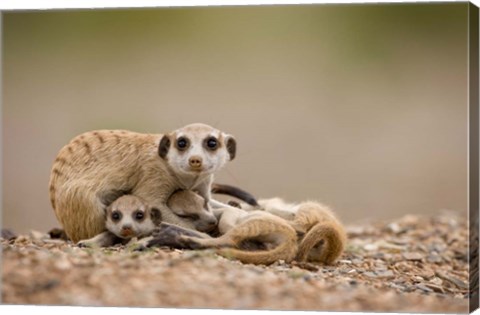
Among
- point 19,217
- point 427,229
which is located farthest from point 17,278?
point 427,229

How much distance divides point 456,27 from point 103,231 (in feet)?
9.49

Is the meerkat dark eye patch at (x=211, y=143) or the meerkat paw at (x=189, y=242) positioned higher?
the meerkat dark eye patch at (x=211, y=143)

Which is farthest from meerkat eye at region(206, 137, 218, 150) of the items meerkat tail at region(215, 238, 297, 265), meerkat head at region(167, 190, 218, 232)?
meerkat tail at region(215, 238, 297, 265)

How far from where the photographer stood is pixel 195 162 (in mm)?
7668

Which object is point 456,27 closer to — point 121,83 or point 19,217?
point 121,83

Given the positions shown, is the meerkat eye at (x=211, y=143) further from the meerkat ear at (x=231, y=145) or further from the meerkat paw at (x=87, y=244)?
the meerkat paw at (x=87, y=244)

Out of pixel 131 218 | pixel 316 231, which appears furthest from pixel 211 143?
pixel 316 231

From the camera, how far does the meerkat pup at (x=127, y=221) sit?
301 inches

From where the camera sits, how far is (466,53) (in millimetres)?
7164

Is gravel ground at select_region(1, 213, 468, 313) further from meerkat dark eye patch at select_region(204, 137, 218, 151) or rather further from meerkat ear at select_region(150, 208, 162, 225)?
meerkat dark eye patch at select_region(204, 137, 218, 151)

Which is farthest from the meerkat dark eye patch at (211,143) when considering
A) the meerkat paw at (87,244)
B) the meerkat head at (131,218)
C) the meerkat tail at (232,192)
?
the meerkat paw at (87,244)

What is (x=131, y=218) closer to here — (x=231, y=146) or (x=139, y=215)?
(x=139, y=215)

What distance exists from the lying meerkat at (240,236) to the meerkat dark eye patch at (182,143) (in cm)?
39

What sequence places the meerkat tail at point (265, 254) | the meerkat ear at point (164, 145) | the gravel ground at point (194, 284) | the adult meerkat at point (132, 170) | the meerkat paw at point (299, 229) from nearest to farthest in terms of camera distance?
1. the gravel ground at point (194, 284)
2. the meerkat tail at point (265, 254)
3. the adult meerkat at point (132, 170)
4. the meerkat ear at point (164, 145)
5. the meerkat paw at point (299, 229)
